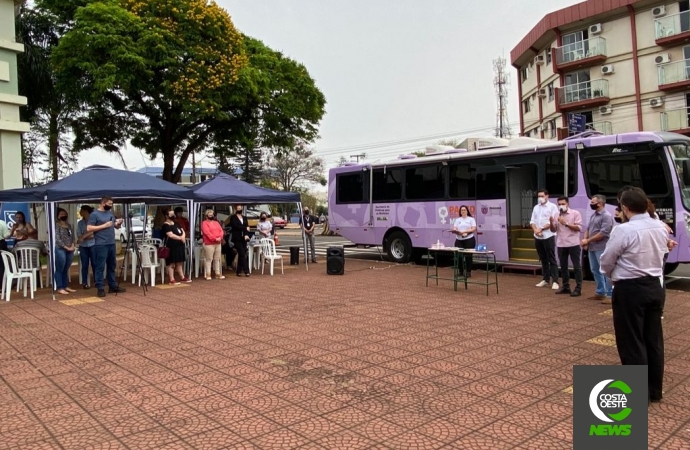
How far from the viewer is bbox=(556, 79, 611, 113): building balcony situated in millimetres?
30188

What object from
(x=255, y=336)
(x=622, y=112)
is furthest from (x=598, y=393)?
(x=622, y=112)

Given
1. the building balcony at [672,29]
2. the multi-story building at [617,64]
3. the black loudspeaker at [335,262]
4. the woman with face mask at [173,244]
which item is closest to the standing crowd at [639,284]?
the black loudspeaker at [335,262]

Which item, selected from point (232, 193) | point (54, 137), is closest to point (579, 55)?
point (232, 193)

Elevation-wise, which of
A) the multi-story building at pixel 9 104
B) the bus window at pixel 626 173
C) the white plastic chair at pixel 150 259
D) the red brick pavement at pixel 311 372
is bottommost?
the red brick pavement at pixel 311 372

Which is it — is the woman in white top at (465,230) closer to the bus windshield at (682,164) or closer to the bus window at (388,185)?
the bus window at (388,185)

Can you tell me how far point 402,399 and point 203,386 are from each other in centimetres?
175

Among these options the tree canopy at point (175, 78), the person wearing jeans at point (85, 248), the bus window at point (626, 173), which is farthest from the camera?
the tree canopy at point (175, 78)

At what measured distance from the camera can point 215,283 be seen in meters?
→ 11.3

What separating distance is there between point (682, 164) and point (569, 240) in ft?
9.26

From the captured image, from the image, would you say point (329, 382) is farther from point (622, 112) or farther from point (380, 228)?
point (622, 112)

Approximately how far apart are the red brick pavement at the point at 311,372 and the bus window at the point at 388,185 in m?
6.10

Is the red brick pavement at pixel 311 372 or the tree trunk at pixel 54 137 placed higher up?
the tree trunk at pixel 54 137

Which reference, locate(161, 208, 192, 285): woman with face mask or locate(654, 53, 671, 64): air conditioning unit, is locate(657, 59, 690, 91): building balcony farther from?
locate(161, 208, 192, 285): woman with face mask

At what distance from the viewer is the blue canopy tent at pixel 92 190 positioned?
935 centimetres
